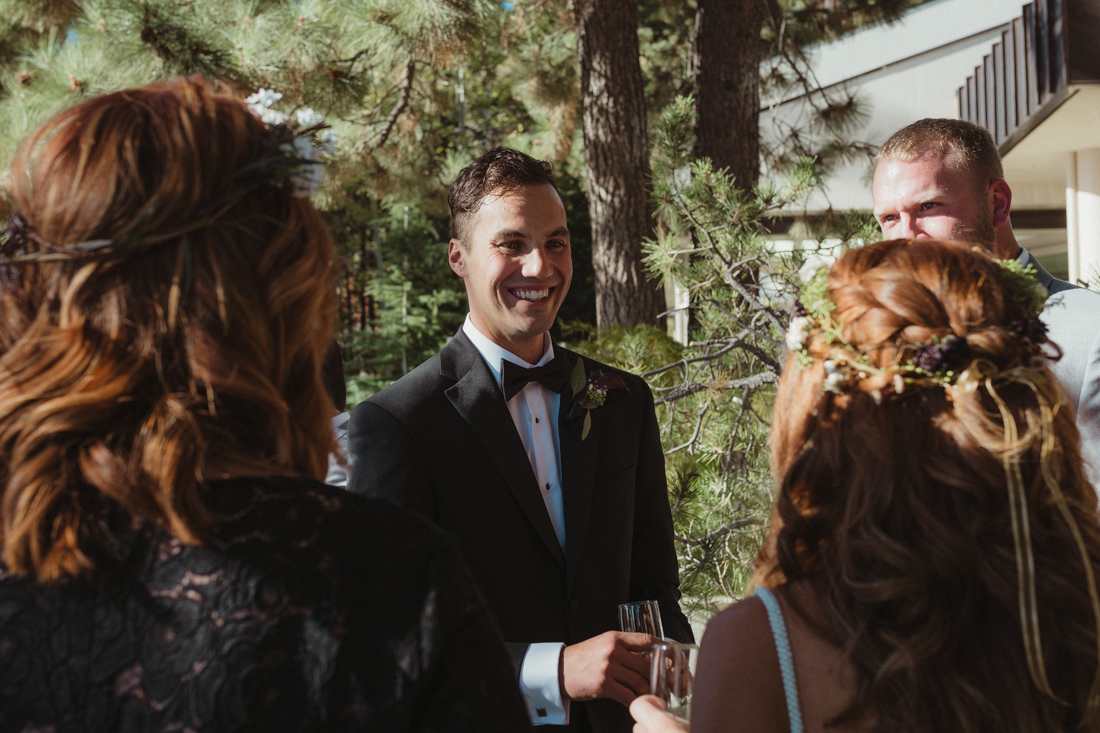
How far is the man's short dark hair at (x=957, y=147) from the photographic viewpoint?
102 inches

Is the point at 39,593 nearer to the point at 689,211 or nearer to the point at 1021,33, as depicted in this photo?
the point at 689,211

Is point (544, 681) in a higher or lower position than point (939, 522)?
A: lower

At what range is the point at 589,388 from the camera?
2.42 m

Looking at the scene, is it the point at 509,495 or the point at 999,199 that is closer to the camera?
the point at 509,495

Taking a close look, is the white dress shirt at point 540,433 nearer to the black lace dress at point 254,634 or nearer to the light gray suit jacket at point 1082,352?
the black lace dress at point 254,634

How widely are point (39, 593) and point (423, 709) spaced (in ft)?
1.47

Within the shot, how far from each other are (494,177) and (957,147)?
1349 mm

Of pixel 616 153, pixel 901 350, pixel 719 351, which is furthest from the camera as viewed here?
pixel 616 153

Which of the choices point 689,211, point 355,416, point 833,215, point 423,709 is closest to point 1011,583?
point 423,709

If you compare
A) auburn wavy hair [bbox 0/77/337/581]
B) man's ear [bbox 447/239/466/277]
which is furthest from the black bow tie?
auburn wavy hair [bbox 0/77/337/581]

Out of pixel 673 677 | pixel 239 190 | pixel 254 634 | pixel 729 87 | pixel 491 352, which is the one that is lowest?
pixel 673 677

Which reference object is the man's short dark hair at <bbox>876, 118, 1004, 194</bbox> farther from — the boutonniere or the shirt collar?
the shirt collar

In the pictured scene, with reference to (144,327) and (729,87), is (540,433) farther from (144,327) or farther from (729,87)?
(729,87)

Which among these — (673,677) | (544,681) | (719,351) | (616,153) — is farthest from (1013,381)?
(616,153)
